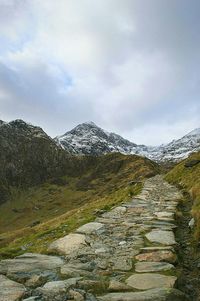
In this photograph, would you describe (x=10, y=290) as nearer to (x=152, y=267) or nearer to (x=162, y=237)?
(x=152, y=267)

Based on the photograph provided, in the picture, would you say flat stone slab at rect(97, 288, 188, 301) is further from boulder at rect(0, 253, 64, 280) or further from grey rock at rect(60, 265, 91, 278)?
boulder at rect(0, 253, 64, 280)

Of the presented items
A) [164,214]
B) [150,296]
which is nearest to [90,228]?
[164,214]

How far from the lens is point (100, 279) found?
747cm

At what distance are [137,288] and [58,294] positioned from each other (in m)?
1.39

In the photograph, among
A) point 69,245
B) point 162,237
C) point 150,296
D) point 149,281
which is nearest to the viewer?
point 150,296

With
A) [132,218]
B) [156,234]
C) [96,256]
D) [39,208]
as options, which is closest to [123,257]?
[96,256]

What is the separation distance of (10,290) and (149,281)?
8.12 feet

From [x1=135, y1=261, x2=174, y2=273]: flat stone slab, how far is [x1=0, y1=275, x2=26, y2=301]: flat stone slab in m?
2.38

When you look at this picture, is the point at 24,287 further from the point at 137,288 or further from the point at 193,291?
the point at 193,291

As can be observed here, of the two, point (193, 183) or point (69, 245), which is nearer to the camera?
point (69, 245)

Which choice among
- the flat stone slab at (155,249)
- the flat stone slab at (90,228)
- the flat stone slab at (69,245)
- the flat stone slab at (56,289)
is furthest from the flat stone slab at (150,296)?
the flat stone slab at (90,228)

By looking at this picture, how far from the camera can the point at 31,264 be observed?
336 inches

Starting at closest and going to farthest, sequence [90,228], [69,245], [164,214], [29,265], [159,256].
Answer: [29,265]
[159,256]
[69,245]
[90,228]
[164,214]

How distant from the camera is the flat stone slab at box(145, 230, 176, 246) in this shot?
1033cm
